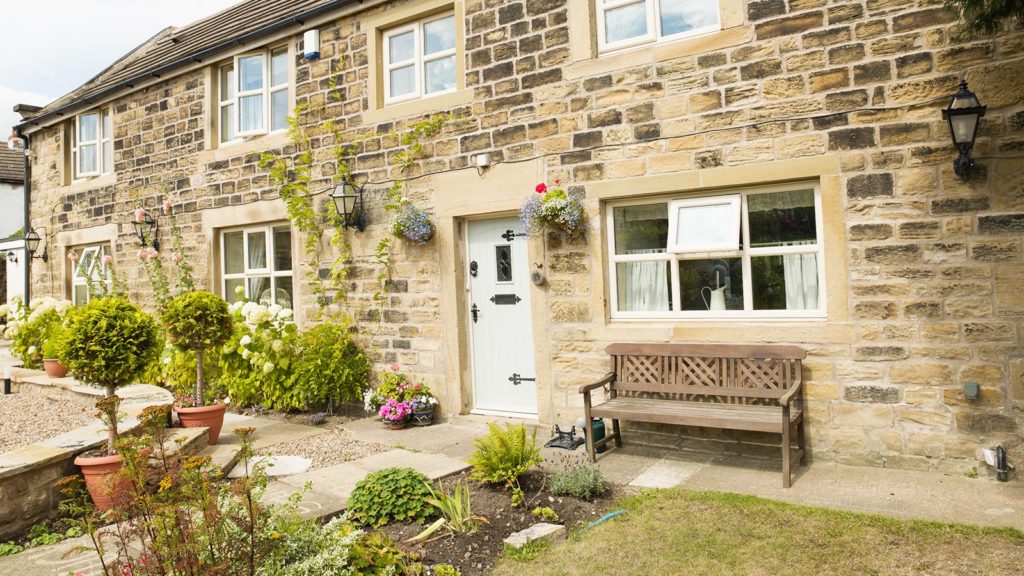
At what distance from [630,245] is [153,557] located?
468cm

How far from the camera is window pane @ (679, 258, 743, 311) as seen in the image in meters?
5.93

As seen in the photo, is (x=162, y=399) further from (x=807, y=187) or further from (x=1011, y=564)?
(x=1011, y=564)

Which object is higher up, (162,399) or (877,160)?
(877,160)

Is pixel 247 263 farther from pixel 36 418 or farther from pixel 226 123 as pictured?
pixel 36 418

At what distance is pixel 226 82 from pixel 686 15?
7.06m

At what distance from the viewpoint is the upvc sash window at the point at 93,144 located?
11.7 m

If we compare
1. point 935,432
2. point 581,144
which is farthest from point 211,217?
point 935,432

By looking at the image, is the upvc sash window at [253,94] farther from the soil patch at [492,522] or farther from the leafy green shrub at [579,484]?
the leafy green shrub at [579,484]

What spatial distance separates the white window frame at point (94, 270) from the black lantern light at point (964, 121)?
11601 mm

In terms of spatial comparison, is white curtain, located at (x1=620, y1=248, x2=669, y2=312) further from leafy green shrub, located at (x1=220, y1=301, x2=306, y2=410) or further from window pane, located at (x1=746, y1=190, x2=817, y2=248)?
leafy green shrub, located at (x1=220, y1=301, x2=306, y2=410)

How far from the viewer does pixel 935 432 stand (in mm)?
5066

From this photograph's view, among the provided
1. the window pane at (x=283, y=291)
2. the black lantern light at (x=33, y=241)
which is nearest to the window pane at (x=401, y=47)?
the window pane at (x=283, y=291)

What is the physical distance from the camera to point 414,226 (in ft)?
24.1

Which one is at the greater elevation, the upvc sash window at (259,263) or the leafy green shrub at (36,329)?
the upvc sash window at (259,263)
